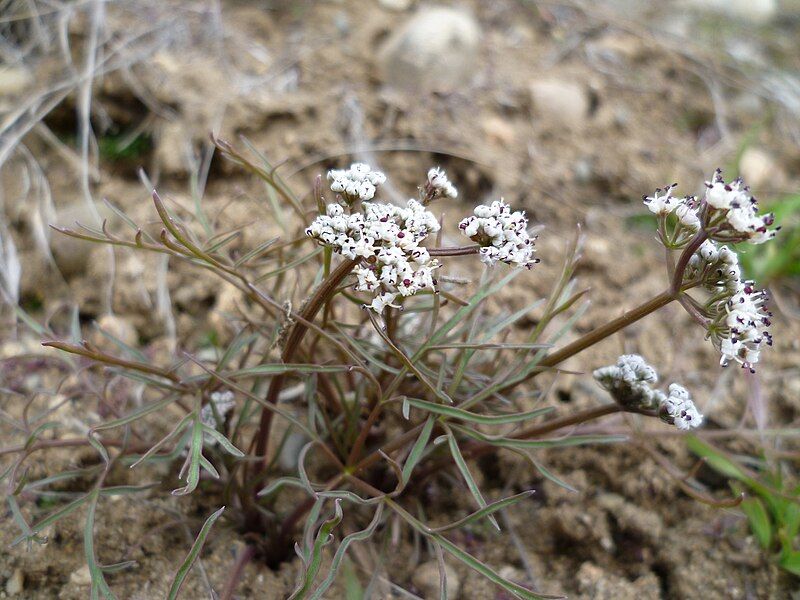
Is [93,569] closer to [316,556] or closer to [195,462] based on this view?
[195,462]

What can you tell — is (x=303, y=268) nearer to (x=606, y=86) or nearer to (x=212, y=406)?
(x=212, y=406)

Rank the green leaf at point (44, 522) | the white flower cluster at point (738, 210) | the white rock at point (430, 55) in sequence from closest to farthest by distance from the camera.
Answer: the white flower cluster at point (738, 210), the green leaf at point (44, 522), the white rock at point (430, 55)

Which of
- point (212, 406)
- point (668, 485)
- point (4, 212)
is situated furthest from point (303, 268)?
point (668, 485)

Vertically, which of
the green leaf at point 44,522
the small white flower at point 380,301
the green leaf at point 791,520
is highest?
the small white flower at point 380,301

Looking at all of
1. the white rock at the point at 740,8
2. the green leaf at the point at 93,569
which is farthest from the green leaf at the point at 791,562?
the white rock at the point at 740,8

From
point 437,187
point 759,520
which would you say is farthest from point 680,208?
point 759,520

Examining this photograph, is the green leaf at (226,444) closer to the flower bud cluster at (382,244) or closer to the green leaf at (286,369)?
the green leaf at (286,369)
